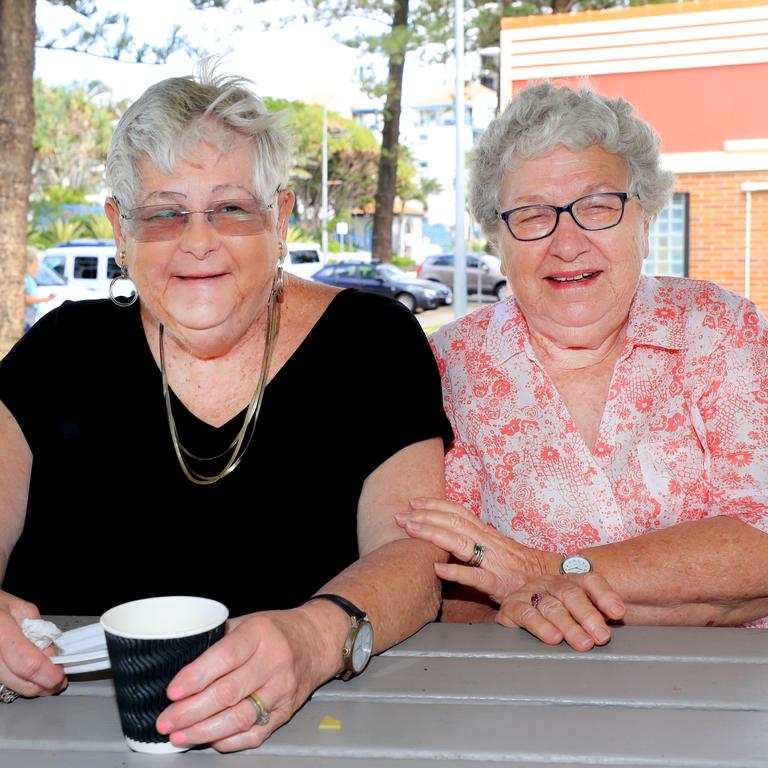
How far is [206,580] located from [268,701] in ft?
2.55

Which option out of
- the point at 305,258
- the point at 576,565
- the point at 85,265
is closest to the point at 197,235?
A: the point at 576,565

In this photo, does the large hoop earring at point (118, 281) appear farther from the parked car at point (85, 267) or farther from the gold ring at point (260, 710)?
the parked car at point (85, 267)

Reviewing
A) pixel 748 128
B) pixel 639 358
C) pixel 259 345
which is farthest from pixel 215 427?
pixel 748 128

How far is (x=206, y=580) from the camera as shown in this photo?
2.08 metres

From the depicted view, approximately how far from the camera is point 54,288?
1527 centimetres

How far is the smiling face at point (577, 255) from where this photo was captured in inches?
91.8

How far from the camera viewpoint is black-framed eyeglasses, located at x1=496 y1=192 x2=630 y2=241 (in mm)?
2334

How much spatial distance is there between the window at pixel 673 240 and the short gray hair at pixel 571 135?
40.8 ft

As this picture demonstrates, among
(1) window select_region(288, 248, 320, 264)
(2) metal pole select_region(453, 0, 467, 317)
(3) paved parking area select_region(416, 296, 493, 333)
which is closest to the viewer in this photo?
(2) metal pole select_region(453, 0, 467, 317)

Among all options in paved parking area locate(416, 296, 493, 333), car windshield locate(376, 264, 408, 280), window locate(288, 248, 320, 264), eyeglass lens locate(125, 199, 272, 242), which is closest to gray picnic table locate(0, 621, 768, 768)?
eyeglass lens locate(125, 199, 272, 242)

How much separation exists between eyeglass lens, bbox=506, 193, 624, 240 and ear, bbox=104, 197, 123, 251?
3.11ft

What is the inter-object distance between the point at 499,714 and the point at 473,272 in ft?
87.5

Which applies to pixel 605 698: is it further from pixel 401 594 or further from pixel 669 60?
pixel 669 60

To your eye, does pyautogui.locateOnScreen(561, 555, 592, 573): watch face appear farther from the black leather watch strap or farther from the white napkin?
the white napkin
